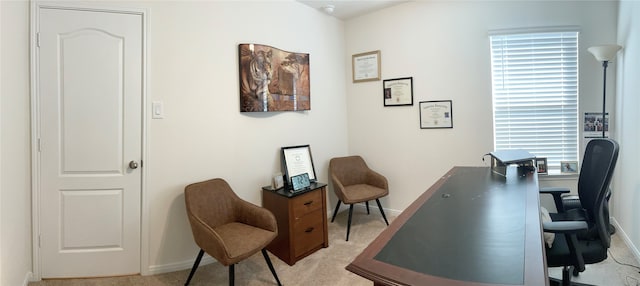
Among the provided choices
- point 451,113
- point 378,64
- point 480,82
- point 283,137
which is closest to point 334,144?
point 283,137

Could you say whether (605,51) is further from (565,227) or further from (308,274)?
(308,274)

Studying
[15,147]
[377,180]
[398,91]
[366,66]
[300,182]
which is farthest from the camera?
[366,66]

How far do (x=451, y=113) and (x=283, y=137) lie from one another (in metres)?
1.85

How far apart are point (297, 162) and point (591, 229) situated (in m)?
2.31

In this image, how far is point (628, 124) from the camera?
2.66m

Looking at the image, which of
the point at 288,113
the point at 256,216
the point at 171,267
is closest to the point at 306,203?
the point at 256,216

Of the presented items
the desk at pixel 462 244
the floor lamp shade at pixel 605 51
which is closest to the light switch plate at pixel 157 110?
the desk at pixel 462 244

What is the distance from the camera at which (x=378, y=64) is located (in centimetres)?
381

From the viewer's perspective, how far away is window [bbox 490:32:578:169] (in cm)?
310

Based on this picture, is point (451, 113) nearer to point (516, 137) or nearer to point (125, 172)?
point (516, 137)

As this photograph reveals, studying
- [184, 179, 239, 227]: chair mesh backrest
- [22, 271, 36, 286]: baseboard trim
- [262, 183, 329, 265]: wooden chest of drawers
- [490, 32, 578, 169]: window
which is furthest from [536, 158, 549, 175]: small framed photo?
[22, 271, 36, 286]: baseboard trim

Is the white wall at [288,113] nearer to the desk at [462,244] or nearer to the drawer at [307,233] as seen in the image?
the drawer at [307,233]

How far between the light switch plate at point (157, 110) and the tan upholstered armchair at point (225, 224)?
0.61 meters

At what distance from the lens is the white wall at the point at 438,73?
9.93ft
